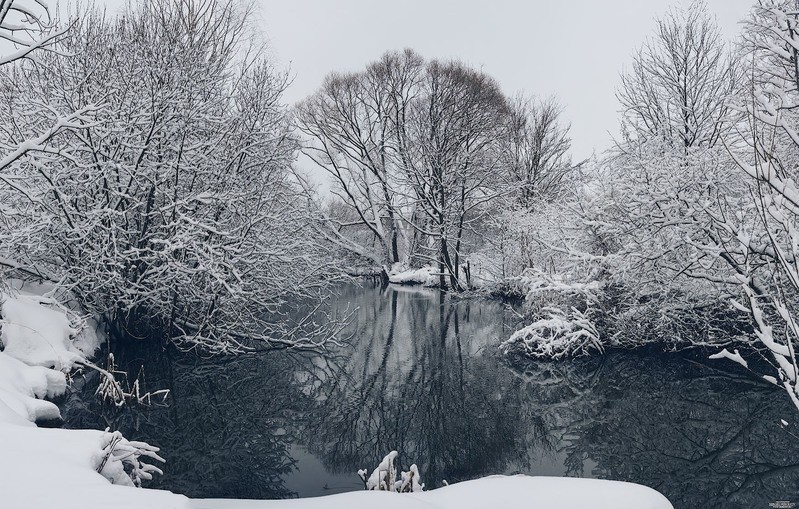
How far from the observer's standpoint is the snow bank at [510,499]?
406cm

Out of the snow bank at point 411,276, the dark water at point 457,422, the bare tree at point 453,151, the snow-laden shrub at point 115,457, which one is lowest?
the dark water at point 457,422

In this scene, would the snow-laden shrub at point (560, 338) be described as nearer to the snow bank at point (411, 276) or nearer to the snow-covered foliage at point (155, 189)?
the snow-covered foliage at point (155, 189)

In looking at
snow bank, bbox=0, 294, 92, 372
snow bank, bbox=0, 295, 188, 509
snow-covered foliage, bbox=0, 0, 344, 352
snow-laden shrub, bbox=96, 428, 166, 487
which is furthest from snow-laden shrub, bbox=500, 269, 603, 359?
snow-laden shrub, bbox=96, 428, 166, 487

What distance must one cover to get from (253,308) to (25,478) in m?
10.8

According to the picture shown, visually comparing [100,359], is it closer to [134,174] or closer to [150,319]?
[150,319]

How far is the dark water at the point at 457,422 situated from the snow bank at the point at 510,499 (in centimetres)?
172

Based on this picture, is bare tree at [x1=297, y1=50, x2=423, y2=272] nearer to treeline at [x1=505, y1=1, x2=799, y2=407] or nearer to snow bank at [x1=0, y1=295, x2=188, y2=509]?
treeline at [x1=505, y1=1, x2=799, y2=407]

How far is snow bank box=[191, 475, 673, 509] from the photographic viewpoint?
13.3ft

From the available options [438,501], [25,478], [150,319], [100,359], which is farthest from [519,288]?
[25,478]

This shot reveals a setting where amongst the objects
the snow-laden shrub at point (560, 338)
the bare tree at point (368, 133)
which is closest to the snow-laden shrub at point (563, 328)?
the snow-laden shrub at point (560, 338)

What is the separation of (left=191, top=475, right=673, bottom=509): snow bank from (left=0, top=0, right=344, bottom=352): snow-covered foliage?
696 centimetres

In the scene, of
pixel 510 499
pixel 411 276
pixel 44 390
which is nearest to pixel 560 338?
pixel 510 499

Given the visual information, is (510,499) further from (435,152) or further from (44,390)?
(435,152)

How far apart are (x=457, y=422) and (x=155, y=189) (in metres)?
7.89
